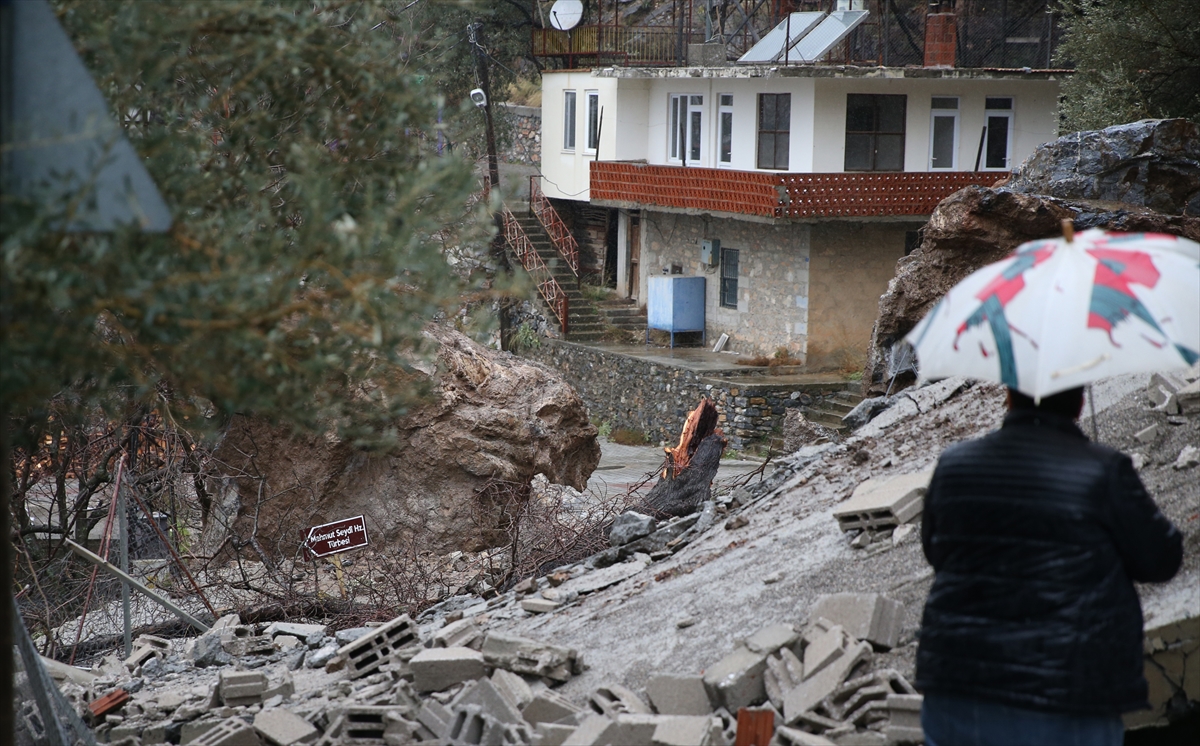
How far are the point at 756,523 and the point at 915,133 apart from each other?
1933 centimetres

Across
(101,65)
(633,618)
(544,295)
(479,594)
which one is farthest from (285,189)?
(544,295)

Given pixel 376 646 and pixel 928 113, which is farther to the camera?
pixel 928 113

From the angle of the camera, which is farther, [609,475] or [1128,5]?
[609,475]

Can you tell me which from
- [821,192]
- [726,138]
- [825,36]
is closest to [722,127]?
[726,138]

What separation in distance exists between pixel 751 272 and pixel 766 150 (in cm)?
273

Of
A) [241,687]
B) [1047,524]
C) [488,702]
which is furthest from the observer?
[241,687]

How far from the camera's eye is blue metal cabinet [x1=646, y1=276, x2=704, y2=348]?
89.1ft

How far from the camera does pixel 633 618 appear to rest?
637cm

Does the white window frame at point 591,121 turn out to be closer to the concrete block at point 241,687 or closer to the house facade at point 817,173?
the house facade at point 817,173

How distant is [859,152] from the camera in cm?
2495

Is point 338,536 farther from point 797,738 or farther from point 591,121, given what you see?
point 591,121

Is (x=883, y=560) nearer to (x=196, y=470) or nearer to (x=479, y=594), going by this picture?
(x=479, y=594)

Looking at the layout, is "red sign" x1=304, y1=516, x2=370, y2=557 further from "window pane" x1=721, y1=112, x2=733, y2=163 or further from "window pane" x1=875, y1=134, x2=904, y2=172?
"window pane" x1=721, y1=112, x2=733, y2=163

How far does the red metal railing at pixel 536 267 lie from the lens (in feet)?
93.6
